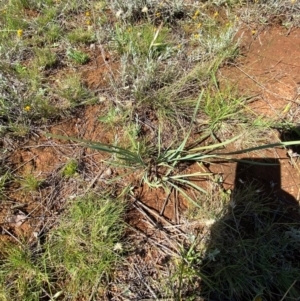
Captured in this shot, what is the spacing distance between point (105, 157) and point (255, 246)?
1.09 metres

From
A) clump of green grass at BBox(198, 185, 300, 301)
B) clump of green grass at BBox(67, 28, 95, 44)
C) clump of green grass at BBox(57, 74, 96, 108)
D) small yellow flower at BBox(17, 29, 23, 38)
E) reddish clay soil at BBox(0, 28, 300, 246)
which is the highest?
small yellow flower at BBox(17, 29, 23, 38)

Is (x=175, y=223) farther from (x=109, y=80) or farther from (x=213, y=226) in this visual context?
(x=109, y=80)

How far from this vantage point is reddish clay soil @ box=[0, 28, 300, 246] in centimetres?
193

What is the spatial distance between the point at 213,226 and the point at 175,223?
225 millimetres

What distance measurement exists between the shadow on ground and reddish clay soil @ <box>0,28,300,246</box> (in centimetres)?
10

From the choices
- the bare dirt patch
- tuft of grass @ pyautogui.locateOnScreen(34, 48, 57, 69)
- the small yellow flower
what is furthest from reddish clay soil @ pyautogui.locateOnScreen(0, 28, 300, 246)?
→ the small yellow flower

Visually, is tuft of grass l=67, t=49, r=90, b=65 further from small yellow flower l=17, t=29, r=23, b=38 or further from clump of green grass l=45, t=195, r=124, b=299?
clump of green grass l=45, t=195, r=124, b=299

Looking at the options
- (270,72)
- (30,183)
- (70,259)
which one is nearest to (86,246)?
(70,259)

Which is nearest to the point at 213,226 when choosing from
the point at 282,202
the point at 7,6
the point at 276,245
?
the point at 276,245

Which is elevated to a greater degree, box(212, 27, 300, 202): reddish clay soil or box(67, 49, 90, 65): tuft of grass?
box(67, 49, 90, 65): tuft of grass

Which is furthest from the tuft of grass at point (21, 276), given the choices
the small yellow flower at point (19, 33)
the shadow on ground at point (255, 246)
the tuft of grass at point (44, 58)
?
the small yellow flower at point (19, 33)

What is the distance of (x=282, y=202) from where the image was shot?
2.01 m

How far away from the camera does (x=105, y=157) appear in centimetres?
216

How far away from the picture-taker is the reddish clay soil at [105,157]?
1931mm
